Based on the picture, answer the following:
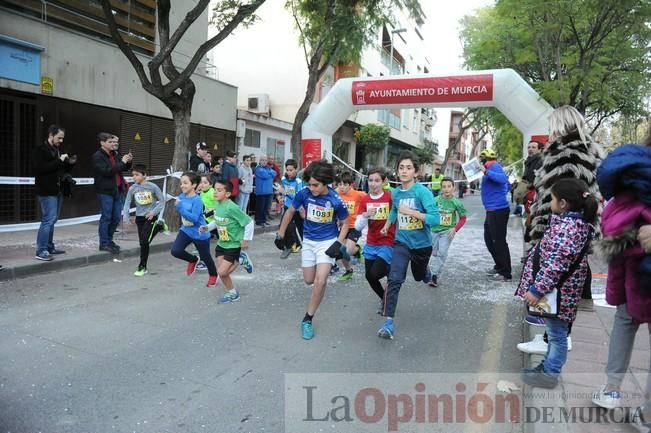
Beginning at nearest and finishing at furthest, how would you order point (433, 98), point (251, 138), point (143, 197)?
point (143, 197), point (433, 98), point (251, 138)

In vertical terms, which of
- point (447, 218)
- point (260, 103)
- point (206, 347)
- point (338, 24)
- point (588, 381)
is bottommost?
point (206, 347)

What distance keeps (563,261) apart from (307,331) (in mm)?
2426

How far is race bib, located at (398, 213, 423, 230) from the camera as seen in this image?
5.05m

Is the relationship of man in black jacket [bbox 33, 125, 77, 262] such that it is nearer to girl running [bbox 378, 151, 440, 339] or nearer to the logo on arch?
girl running [bbox 378, 151, 440, 339]

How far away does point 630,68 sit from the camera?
588 inches

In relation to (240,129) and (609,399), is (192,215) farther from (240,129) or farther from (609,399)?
(240,129)

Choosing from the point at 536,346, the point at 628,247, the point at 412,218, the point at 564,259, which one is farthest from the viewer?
the point at 412,218

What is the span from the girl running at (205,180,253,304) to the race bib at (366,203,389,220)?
1.53 m

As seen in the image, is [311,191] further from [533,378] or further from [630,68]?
[630,68]

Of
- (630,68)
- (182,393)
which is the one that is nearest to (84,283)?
(182,393)

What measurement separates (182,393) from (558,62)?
1172 cm

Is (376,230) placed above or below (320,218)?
below

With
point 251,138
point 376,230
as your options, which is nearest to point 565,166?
point 376,230

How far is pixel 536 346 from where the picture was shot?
4.30 meters
